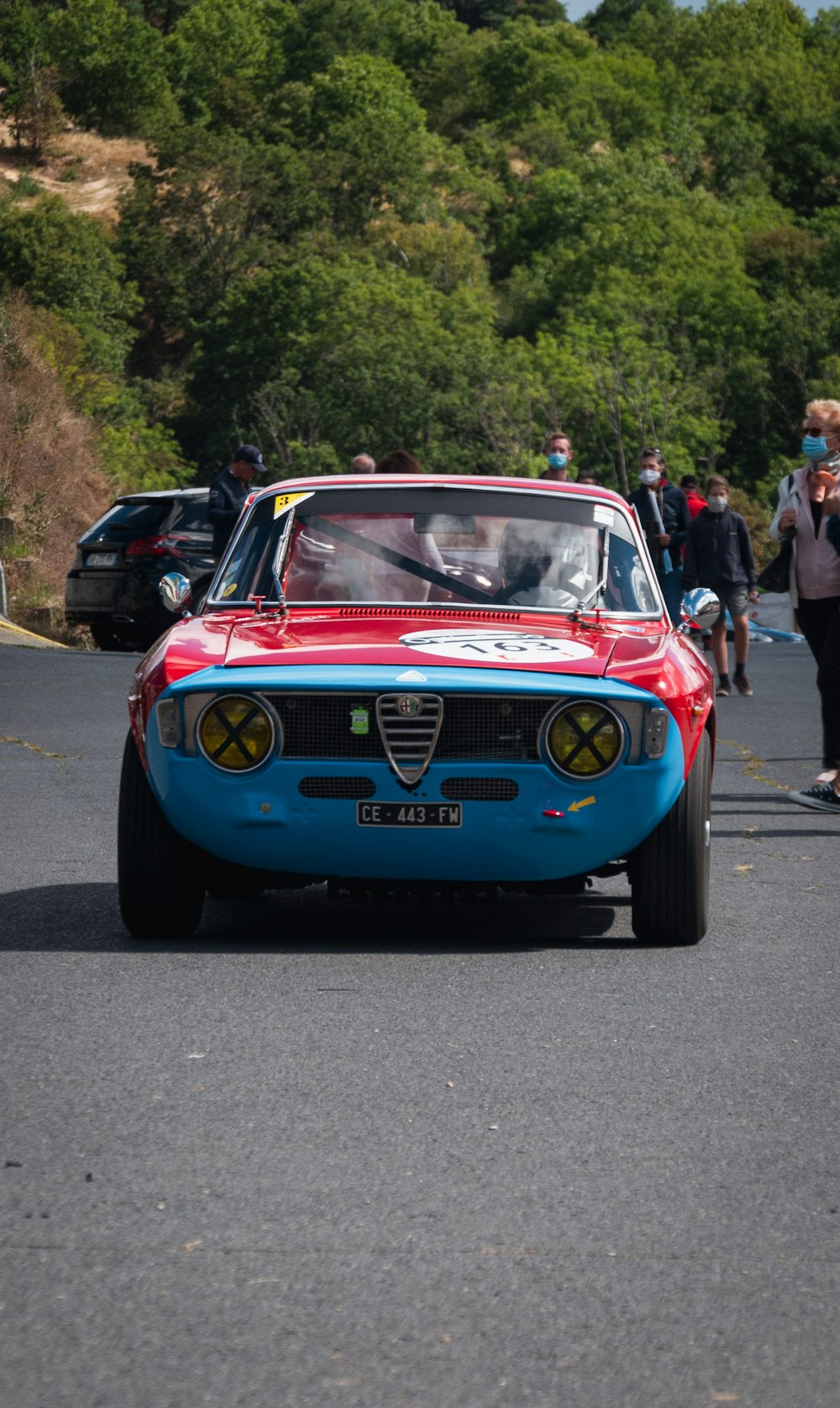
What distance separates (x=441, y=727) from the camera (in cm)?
626

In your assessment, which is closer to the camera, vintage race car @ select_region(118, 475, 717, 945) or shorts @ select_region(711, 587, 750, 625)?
vintage race car @ select_region(118, 475, 717, 945)

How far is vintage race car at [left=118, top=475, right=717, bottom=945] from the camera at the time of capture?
20.5ft

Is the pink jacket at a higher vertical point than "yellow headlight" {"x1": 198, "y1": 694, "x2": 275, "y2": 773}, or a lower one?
lower

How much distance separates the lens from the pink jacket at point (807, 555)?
10641 mm

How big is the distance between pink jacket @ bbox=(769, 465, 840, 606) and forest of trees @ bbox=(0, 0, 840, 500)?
126 ft

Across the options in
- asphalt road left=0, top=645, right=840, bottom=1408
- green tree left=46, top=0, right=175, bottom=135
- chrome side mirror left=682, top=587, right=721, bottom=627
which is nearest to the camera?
asphalt road left=0, top=645, right=840, bottom=1408

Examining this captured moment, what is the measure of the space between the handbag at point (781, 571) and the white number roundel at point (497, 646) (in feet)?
14.2

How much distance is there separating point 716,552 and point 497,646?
11.6m

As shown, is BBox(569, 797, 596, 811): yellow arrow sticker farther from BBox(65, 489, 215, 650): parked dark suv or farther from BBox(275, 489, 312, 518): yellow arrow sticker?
BBox(65, 489, 215, 650): parked dark suv

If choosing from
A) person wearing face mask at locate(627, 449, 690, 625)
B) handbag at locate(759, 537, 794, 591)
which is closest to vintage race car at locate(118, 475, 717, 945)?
handbag at locate(759, 537, 794, 591)

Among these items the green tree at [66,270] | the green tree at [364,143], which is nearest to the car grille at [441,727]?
the green tree at [66,270]

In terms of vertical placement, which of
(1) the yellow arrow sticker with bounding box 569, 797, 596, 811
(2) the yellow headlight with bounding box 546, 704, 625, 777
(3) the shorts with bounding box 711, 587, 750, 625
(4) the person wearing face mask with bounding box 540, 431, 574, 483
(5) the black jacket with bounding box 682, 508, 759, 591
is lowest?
(3) the shorts with bounding box 711, 587, 750, 625

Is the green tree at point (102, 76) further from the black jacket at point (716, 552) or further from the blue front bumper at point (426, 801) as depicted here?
the blue front bumper at point (426, 801)

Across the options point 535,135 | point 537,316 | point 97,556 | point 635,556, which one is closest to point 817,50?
point 535,135
